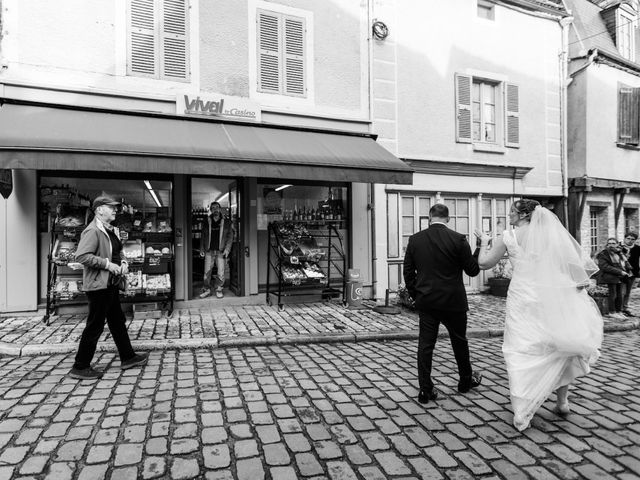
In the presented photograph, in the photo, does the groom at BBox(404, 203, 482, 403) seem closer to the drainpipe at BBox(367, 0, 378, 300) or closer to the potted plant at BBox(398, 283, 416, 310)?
the potted plant at BBox(398, 283, 416, 310)

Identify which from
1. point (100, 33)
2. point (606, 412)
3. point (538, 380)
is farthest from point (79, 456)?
point (100, 33)

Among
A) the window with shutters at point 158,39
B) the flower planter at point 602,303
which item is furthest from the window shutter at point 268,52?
the flower planter at point 602,303

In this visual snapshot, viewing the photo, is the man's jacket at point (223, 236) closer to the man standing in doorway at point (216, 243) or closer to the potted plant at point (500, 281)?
the man standing in doorway at point (216, 243)

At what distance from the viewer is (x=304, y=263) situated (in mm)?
8438

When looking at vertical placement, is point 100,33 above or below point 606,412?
above

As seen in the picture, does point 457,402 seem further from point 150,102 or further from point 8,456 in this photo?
point 150,102

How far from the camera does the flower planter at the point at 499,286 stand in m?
10.3

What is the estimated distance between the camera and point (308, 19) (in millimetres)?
8867

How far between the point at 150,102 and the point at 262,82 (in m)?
2.16

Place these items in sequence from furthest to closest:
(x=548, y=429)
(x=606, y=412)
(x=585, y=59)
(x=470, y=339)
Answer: (x=585, y=59) → (x=470, y=339) → (x=606, y=412) → (x=548, y=429)

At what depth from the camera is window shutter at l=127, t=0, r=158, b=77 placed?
7586 millimetres

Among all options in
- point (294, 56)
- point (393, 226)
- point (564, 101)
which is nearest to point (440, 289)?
point (393, 226)

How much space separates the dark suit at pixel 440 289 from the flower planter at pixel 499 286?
272 inches

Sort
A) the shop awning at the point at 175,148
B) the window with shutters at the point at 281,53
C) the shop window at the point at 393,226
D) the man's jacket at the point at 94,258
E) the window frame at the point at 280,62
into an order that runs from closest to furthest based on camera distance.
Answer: the man's jacket at the point at 94,258, the shop awning at the point at 175,148, the window frame at the point at 280,62, the window with shutters at the point at 281,53, the shop window at the point at 393,226
